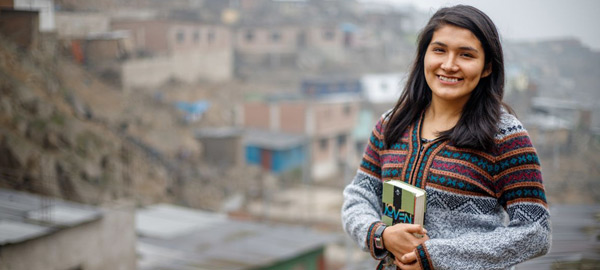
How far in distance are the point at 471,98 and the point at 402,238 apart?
0.46 metres

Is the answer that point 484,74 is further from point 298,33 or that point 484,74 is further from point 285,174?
point 298,33

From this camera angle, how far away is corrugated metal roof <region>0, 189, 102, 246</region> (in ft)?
15.1

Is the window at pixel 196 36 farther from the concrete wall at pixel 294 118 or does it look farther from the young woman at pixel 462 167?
the young woman at pixel 462 167

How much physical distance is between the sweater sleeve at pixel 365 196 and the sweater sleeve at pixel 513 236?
0.22m

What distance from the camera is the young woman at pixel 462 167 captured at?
133cm

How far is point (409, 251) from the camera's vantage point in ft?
4.56

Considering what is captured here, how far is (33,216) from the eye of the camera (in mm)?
5133

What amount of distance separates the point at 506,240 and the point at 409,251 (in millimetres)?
250

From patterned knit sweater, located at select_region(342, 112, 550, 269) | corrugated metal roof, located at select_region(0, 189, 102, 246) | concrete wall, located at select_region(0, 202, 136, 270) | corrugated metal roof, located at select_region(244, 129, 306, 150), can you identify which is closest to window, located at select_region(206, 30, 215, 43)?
corrugated metal roof, located at select_region(244, 129, 306, 150)

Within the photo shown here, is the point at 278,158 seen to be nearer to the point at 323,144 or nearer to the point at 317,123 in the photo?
the point at 317,123

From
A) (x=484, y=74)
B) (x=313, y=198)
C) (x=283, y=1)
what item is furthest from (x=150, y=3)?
(x=484, y=74)

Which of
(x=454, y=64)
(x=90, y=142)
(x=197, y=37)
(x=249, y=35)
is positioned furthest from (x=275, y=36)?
(x=454, y=64)

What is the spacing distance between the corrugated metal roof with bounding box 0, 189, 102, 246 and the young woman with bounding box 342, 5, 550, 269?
12.9 feet

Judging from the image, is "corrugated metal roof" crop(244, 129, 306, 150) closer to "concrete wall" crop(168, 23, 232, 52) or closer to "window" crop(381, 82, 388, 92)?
"concrete wall" crop(168, 23, 232, 52)
